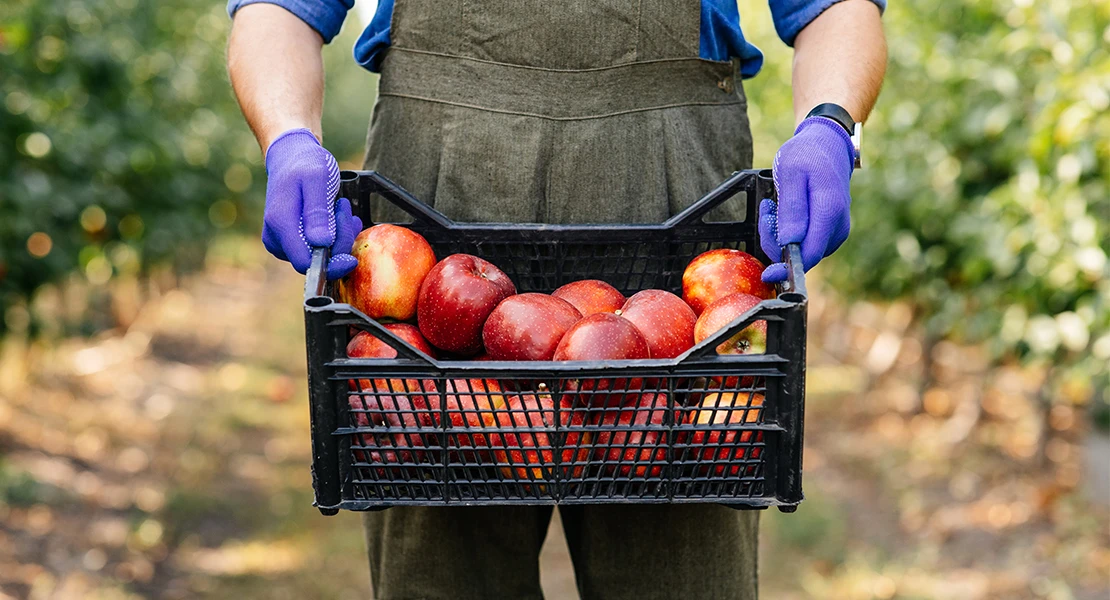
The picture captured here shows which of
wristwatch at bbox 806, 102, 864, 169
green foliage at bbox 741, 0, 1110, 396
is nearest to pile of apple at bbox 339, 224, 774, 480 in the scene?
wristwatch at bbox 806, 102, 864, 169

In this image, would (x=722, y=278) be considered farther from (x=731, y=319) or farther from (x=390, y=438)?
(x=390, y=438)

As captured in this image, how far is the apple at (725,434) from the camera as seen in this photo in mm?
1330

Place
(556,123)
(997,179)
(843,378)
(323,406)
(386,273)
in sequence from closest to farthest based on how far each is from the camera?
(323,406) → (386,273) → (556,123) → (997,179) → (843,378)

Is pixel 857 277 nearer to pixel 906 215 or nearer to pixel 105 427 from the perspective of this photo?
pixel 906 215

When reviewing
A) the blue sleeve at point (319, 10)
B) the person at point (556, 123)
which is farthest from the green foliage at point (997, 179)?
the blue sleeve at point (319, 10)

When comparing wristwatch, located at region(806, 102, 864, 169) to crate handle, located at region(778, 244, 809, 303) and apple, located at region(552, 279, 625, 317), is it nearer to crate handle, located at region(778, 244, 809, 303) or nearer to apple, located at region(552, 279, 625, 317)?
crate handle, located at region(778, 244, 809, 303)

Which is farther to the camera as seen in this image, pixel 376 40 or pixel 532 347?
pixel 376 40

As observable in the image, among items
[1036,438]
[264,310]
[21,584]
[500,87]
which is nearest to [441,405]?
[500,87]

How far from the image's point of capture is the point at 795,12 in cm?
193

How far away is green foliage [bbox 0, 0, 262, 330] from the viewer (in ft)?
13.0

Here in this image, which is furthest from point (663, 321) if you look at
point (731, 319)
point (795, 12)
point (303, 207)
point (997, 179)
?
point (997, 179)

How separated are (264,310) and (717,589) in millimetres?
8096

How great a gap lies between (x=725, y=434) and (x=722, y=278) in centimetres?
32

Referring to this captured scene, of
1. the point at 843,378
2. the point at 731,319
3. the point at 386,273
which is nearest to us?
the point at 731,319
